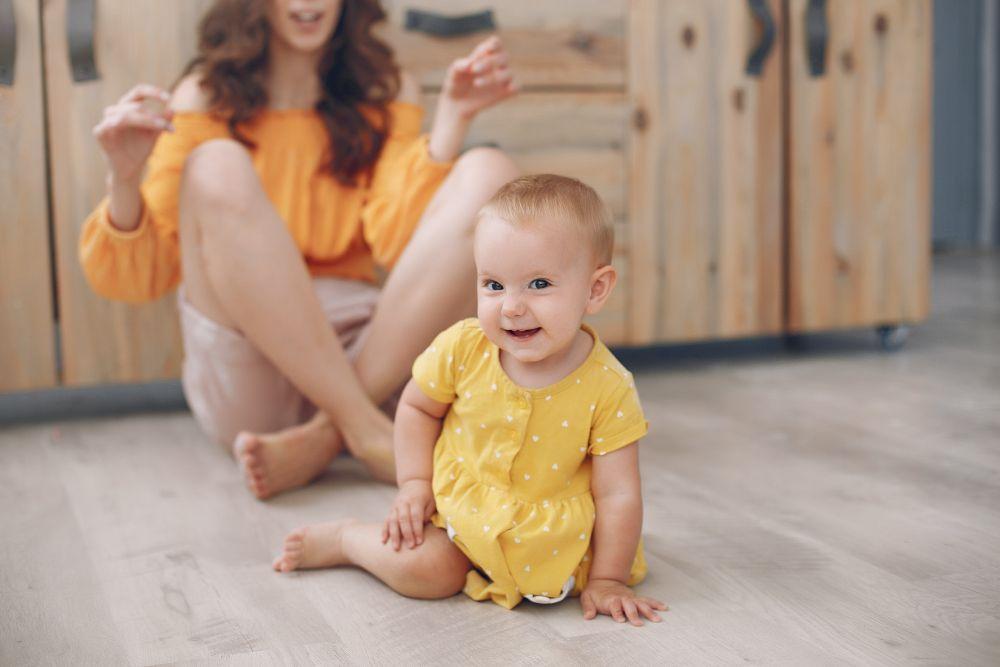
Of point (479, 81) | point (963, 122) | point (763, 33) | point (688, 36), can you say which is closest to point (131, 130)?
point (479, 81)

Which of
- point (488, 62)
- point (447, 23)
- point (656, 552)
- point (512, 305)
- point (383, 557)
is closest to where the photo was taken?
point (512, 305)

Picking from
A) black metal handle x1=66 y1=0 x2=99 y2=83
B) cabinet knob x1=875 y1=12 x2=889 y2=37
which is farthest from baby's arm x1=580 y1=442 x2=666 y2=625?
cabinet knob x1=875 y1=12 x2=889 y2=37

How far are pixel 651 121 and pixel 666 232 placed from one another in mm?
203

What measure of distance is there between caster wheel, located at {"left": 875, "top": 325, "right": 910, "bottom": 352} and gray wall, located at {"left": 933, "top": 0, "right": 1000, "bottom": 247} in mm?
2227

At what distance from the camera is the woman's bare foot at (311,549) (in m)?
1.10

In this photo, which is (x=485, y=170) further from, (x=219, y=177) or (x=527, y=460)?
(x=527, y=460)

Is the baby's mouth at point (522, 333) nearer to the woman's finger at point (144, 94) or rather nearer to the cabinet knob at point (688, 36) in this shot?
the woman's finger at point (144, 94)

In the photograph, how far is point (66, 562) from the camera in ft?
3.76

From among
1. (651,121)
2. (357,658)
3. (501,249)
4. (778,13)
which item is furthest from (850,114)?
(357,658)

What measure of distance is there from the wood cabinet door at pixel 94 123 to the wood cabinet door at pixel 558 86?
1.16 ft

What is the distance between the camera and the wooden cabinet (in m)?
1.73

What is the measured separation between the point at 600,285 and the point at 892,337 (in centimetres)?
151

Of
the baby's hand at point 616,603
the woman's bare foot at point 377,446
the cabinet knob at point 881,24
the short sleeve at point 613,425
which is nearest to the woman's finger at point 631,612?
the baby's hand at point 616,603

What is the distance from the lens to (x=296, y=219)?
158 centimetres
